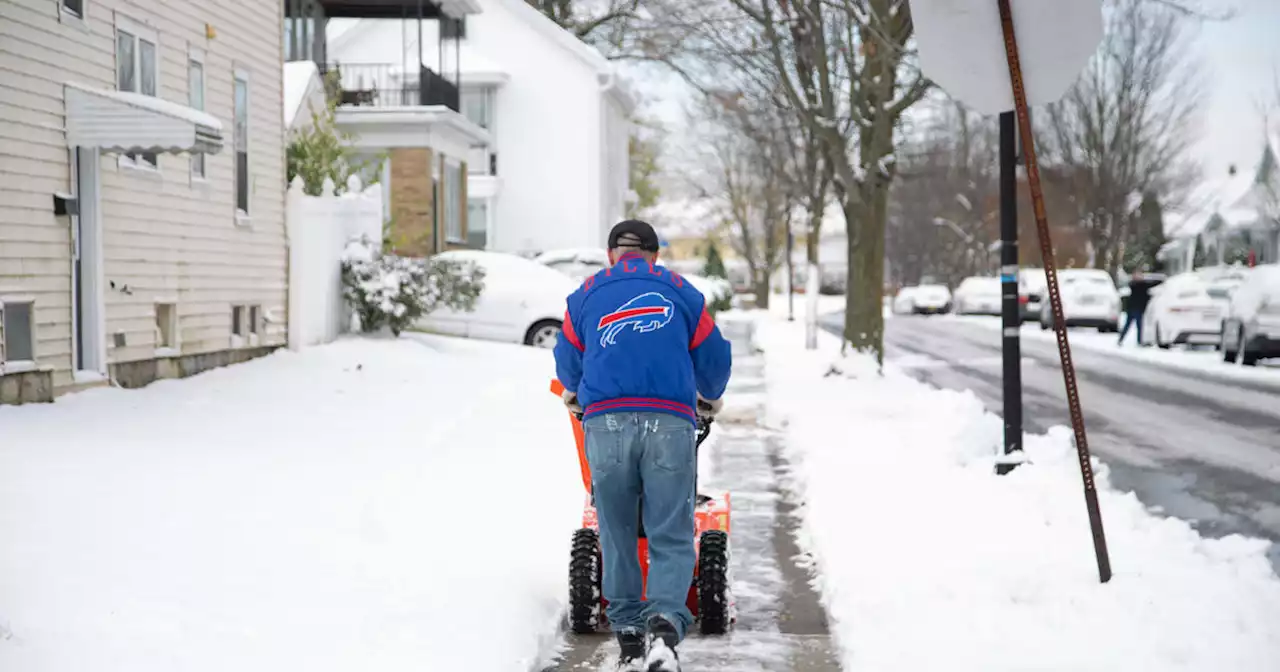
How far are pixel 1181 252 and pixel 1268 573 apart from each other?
237 feet

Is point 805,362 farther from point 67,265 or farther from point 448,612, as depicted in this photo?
point 448,612

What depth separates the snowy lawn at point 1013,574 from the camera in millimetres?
6188

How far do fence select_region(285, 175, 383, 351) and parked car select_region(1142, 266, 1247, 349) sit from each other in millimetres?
16540

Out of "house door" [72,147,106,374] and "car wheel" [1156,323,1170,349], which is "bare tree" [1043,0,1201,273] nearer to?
"car wheel" [1156,323,1170,349]

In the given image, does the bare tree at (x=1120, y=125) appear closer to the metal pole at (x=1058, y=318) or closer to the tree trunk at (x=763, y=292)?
the tree trunk at (x=763, y=292)

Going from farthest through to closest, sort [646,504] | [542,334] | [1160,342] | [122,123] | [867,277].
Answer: [1160,342]
[542,334]
[867,277]
[122,123]
[646,504]

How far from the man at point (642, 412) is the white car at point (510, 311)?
1742 cm

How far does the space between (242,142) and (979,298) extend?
39049mm

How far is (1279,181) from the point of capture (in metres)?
56.8

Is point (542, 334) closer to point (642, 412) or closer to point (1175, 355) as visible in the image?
point (1175, 355)

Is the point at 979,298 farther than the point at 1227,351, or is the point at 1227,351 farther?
the point at 979,298

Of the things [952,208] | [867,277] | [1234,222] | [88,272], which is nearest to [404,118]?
[867,277]

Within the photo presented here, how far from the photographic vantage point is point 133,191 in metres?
14.4

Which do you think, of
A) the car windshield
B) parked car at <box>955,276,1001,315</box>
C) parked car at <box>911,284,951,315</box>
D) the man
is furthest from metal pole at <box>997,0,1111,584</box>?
parked car at <box>911,284,951,315</box>
